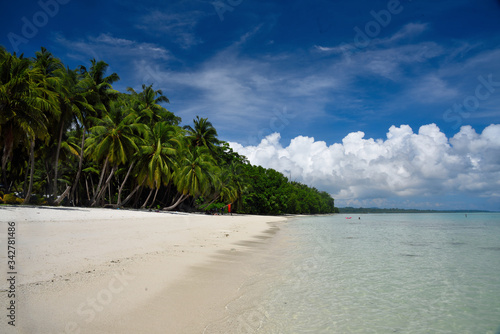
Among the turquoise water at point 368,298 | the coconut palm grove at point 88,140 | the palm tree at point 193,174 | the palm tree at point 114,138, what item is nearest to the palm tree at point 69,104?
the coconut palm grove at point 88,140

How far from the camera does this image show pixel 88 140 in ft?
93.7

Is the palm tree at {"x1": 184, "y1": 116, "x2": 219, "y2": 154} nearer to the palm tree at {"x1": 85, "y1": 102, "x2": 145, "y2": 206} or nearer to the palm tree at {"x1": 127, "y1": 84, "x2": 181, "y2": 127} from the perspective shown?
the palm tree at {"x1": 127, "y1": 84, "x2": 181, "y2": 127}

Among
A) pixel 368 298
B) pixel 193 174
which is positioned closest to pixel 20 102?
pixel 193 174

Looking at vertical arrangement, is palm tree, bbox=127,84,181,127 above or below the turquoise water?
above

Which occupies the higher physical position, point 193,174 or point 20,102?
point 20,102

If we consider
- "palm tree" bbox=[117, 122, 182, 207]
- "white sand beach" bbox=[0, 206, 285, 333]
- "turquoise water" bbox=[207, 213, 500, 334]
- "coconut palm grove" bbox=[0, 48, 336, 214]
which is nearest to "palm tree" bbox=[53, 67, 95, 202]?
"coconut palm grove" bbox=[0, 48, 336, 214]

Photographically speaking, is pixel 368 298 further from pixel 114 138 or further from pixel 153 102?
pixel 153 102

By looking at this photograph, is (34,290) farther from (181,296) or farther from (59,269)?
(181,296)

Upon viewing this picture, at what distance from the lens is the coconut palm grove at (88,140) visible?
1884 centimetres

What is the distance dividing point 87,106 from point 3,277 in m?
24.2

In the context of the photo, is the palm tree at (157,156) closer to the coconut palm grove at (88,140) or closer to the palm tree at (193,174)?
the coconut palm grove at (88,140)

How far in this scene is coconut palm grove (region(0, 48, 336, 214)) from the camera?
61.8 ft

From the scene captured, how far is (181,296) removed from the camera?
4.91 meters

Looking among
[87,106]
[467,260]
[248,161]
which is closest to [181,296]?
[467,260]
